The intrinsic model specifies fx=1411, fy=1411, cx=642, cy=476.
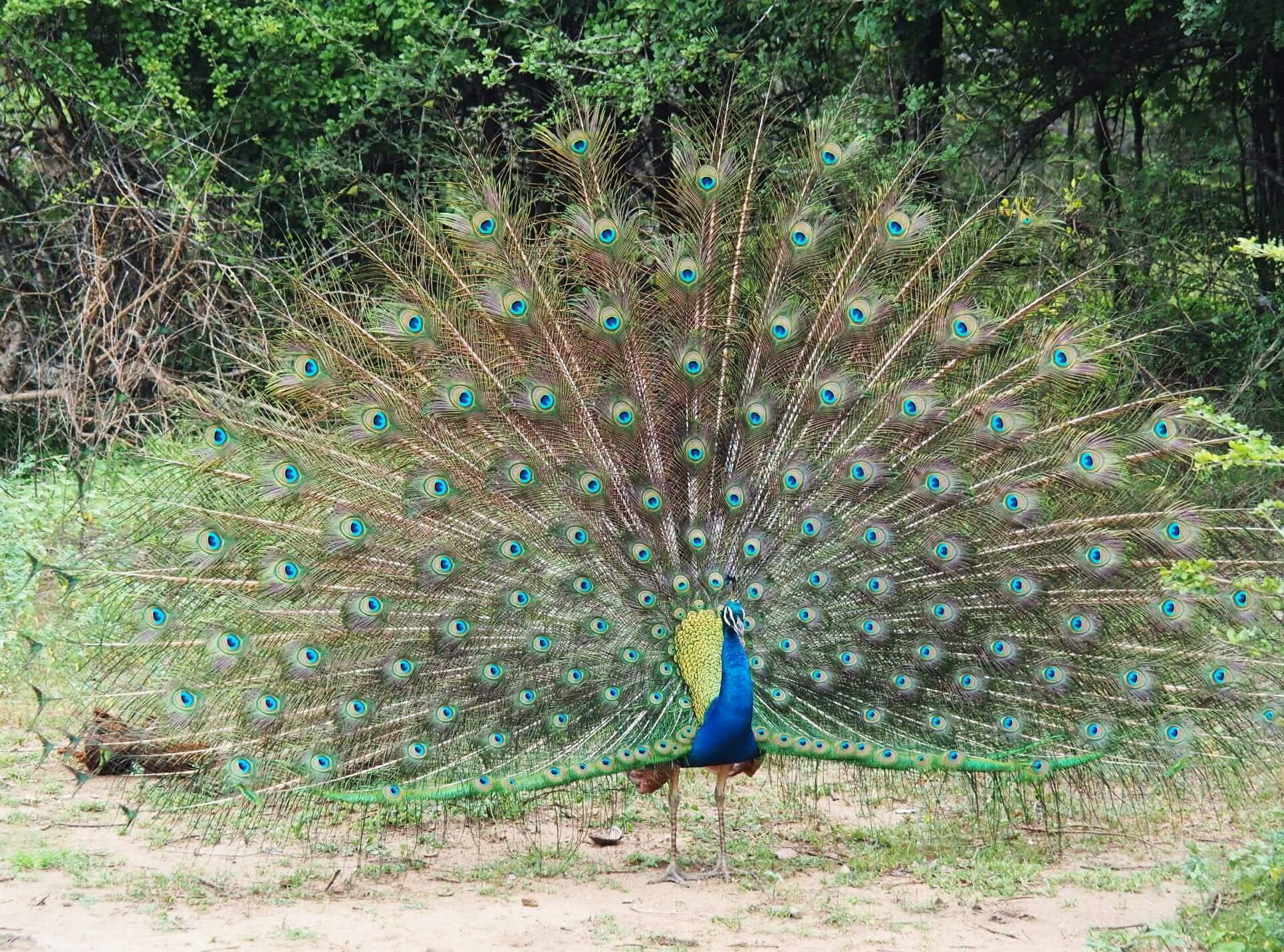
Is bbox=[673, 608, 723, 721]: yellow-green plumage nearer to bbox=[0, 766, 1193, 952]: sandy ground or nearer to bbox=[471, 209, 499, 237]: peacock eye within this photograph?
bbox=[0, 766, 1193, 952]: sandy ground

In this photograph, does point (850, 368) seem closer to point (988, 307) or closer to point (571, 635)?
point (988, 307)

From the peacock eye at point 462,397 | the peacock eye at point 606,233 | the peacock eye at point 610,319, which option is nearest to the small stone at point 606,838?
the peacock eye at point 462,397

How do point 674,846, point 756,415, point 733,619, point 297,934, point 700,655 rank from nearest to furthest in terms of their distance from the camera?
point 297,934 → point 733,619 → point 700,655 → point 674,846 → point 756,415

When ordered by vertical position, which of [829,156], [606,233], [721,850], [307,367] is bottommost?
[721,850]

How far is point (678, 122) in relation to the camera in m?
5.90

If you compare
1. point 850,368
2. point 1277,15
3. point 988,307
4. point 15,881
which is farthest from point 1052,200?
point 15,881

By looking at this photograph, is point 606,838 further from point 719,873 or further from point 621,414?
point 621,414

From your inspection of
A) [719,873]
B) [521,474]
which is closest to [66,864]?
[521,474]

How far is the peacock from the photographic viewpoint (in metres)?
5.40

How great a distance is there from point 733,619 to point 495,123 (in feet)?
24.2

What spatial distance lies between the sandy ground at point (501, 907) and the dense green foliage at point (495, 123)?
387 centimetres

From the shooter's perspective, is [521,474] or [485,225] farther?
[485,225]

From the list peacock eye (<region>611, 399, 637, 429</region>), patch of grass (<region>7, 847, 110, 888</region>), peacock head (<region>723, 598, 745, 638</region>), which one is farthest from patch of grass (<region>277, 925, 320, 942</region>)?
peacock eye (<region>611, 399, 637, 429</region>)

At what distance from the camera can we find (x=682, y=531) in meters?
5.74
